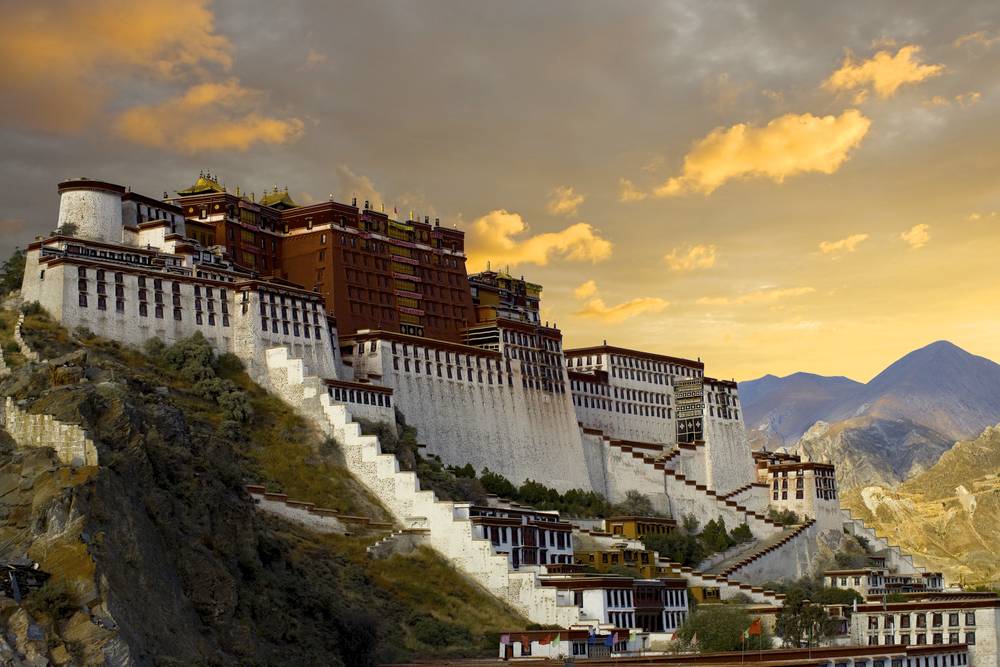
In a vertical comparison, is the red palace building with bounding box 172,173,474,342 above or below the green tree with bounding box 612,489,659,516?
above

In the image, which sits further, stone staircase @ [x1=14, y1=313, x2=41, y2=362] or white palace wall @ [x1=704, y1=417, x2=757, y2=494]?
white palace wall @ [x1=704, y1=417, x2=757, y2=494]

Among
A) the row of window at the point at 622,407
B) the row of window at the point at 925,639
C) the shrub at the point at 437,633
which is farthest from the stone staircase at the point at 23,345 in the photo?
the row of window at the point at 925,639

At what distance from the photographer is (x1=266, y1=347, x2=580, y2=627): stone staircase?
97.8 m

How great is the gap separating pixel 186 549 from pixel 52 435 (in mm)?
7447

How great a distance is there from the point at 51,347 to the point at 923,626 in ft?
185

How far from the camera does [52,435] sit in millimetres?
66312

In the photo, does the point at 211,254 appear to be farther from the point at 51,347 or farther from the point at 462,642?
the point at 462,642

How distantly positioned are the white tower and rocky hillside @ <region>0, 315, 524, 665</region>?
481 inches

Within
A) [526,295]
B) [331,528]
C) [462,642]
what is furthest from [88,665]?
[526,295]

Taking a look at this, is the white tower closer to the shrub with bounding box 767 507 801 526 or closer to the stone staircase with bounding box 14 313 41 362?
the stone staircase with bounding box 14 313 41 362

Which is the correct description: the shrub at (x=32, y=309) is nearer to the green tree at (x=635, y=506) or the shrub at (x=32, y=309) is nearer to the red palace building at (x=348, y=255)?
the red palace building at (x=348, y=255)

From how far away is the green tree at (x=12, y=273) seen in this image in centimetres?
11354

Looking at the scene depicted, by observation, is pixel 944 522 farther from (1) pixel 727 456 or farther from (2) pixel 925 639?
(2) pixel 925 639

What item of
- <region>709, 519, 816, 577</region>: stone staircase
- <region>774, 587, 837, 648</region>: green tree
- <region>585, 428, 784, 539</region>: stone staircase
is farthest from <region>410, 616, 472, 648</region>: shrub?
<region>585, 428, 784, 539</region>: stone staircase
